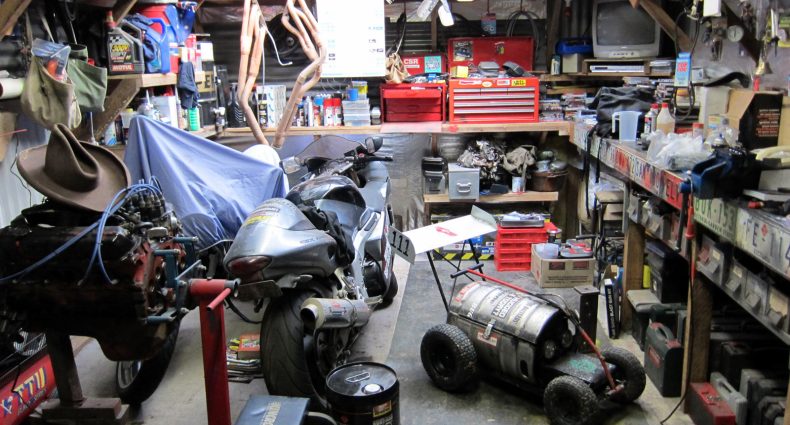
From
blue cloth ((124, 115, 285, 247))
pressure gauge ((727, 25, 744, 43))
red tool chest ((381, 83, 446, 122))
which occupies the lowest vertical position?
blue cloth ((124, 115, 285, 247))

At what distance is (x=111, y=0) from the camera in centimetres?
399

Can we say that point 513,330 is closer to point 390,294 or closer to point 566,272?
point 390,294

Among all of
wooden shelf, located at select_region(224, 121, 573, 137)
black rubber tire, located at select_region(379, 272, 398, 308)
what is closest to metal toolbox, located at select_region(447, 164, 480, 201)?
wooden shelf, located at select_region(224, 121, 573, 137)

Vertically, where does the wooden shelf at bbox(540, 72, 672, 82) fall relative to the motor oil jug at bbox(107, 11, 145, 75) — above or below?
below

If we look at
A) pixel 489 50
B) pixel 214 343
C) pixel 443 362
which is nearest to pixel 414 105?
pixel 489 50

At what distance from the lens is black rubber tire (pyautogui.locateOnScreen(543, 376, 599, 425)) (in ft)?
8.80

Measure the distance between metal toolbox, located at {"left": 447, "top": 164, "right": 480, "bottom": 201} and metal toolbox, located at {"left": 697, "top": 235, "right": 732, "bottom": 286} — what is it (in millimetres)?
2893

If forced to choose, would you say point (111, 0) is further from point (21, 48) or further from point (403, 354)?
point (403, 354)

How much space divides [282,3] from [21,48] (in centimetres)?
271

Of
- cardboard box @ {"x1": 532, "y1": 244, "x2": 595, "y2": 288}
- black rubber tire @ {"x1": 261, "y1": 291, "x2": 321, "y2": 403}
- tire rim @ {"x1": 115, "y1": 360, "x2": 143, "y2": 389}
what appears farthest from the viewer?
cardboard box @ {"x1": 532, "y1": 244, "x2": 595, "y2": 288}

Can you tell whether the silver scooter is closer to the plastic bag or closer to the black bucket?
the black bucket

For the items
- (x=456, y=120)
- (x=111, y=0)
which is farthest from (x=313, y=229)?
(x=456, y=120)

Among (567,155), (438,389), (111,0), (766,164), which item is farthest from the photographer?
(567,155)

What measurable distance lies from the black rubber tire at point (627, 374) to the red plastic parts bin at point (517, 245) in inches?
81.6
